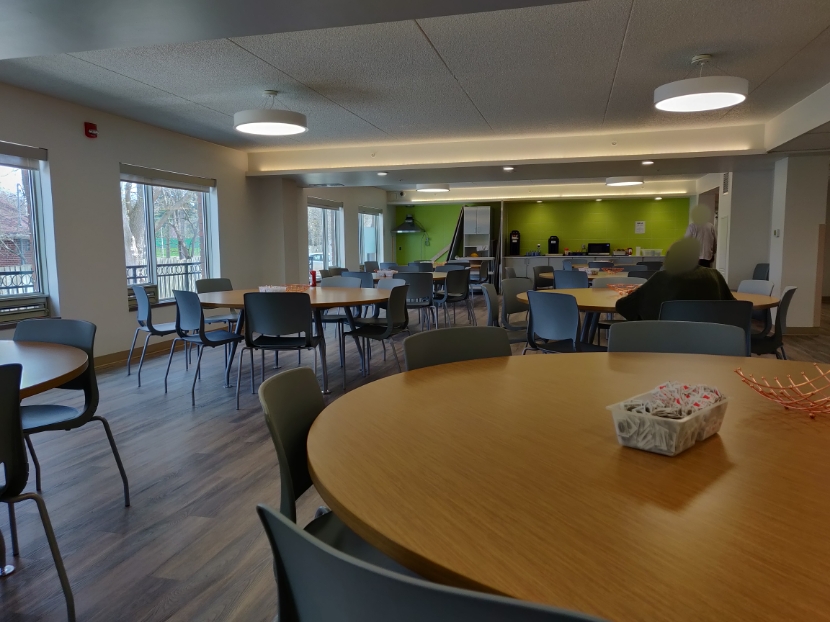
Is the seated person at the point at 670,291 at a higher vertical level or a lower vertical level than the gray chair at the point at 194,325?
higher

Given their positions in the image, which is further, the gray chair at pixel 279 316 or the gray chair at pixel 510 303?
the gray chair at pixel 510 303

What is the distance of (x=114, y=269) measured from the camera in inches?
211

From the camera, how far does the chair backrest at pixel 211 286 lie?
5.13m

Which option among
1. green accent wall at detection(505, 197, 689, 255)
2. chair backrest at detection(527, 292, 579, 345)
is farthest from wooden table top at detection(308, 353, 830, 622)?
green accent wall at detection(505, 197, 689, 255)

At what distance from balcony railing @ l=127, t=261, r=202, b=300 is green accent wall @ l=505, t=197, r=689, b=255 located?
8331mm

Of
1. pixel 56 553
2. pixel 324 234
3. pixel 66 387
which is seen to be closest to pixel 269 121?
pixel 66 387

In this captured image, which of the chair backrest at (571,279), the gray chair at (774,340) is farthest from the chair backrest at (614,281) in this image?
the gray chair at (774,340)

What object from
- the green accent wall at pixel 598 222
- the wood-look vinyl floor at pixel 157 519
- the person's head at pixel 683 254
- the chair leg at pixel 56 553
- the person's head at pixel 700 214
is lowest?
the wood-look vinyl floor at pixel 157 519

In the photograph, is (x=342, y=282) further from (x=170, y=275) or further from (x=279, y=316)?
(x=170, y=275)

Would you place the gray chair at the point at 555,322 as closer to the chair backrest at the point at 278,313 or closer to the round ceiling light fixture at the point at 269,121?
the chair backrest at the point at 278,313

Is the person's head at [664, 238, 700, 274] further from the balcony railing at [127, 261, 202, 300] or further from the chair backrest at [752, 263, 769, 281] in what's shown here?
the chair backrest at [752, 263, 769, 281]

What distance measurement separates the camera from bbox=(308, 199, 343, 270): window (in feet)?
32.2

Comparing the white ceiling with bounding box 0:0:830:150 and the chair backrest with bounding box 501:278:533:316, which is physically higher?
the white ceiling with bounding box 0:0:830:150

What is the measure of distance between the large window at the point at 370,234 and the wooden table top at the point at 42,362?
946cm
